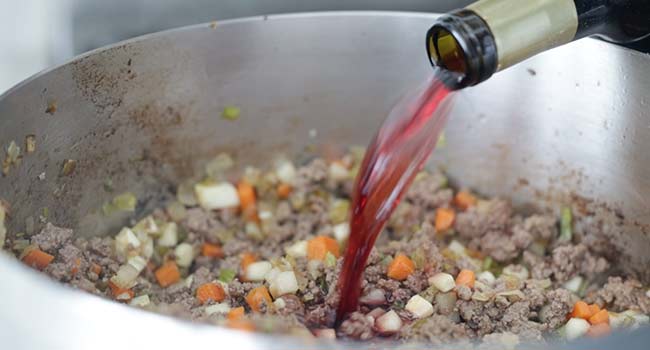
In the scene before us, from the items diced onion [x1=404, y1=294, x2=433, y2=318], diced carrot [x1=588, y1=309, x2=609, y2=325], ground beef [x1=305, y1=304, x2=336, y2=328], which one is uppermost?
ground beef [x1=305, y1=304, x2=336, y2=328]

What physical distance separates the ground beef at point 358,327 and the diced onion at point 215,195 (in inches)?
17.3

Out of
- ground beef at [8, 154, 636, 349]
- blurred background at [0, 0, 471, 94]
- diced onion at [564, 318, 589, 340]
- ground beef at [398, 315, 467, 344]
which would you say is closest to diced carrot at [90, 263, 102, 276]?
ground beef at [8, 154, 636, 349]

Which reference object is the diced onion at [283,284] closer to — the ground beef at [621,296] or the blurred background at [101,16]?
the ground beef at [621,296]

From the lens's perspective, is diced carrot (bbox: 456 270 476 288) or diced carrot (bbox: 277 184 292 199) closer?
diced carrot (bbox: 456 270 476 288)

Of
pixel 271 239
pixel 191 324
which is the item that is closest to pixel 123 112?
pixel 271 239

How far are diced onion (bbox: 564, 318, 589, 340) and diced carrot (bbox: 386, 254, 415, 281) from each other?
234mm

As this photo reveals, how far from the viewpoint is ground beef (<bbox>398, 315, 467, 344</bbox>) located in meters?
1.04

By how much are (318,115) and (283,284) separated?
398 mm

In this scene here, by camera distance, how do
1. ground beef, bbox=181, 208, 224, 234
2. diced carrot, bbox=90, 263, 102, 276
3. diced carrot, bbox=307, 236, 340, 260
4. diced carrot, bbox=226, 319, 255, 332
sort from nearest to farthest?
diced carrot, bbox=226, 319, 255, 332 → diced carrot, bbox=90, 263, 102, 276 → diced carrot, bbox=307, 236, 340, 260 → ground beef, bbox=181, 208, 224, 234

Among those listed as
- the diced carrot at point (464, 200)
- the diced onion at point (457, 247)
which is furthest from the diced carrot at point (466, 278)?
the diced carrot at point (464, 200)

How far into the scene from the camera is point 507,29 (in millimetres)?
1070

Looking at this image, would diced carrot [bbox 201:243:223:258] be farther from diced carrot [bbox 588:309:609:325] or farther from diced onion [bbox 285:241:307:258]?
diced carrot [bbox 588:309:609:325]

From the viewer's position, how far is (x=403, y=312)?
1.19 meters

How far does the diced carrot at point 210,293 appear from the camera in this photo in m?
1.24
